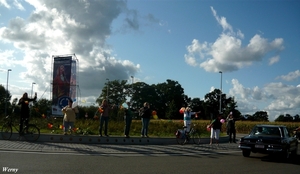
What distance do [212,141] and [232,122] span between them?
2414mm

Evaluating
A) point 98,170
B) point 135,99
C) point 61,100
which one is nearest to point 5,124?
point 98,170

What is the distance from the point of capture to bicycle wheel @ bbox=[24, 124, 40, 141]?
15.9 m

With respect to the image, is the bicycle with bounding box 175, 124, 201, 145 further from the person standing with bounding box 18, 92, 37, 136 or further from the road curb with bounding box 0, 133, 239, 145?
the person standing with bounding box 18, 92, 37, 136

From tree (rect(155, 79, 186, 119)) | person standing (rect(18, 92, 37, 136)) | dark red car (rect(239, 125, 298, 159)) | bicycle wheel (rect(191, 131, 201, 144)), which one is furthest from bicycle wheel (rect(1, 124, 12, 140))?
tree (rect(155, 79, 186, 119))

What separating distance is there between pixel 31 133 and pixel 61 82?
16.8m

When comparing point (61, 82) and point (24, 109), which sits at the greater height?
point (61, 82)

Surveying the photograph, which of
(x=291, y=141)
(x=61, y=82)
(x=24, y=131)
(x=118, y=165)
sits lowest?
(x=118, y=165)

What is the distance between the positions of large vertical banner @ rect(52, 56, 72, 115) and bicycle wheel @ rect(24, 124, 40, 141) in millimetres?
16130

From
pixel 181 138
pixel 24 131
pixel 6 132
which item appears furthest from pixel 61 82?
pixel 181 138

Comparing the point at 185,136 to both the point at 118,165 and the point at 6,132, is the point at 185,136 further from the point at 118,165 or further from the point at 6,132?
the point at 6,132

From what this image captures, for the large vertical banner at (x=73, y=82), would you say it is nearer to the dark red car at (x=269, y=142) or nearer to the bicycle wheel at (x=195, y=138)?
the bicycle wheel at (x=195, y=138)

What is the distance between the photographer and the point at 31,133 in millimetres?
15891

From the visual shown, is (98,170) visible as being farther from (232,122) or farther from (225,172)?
(232,122)

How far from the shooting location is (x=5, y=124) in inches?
634
